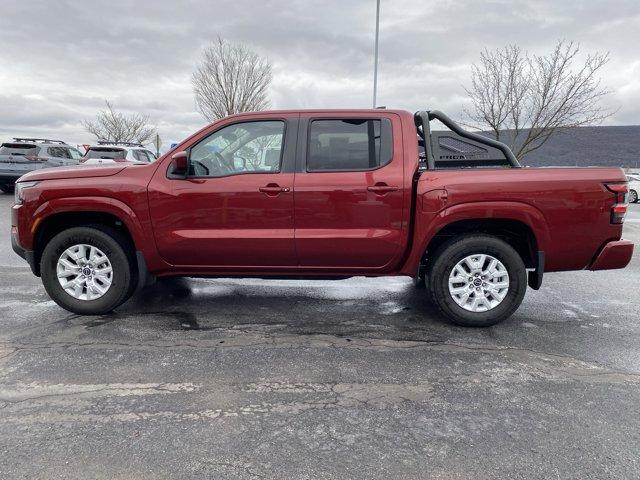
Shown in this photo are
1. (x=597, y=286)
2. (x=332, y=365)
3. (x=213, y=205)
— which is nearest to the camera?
(x=332, y=365)

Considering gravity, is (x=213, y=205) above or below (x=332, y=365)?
above

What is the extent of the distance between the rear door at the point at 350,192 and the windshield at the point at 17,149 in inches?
563

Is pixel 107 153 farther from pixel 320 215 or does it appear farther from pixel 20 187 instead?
pixel 320 215

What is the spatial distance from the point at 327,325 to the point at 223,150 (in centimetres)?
182

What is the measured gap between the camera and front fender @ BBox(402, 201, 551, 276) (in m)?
4.03

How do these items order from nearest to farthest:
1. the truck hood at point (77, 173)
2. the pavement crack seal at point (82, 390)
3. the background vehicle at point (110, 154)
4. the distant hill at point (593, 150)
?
the pavement crack seal at point (82, 390) < the truck hood at point (77, 173) < the background vehicle at point (110, 154) < the distant hill at point (593, 150)

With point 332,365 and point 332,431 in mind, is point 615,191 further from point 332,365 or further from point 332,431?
point 332,431

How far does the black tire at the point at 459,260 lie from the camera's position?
13.6ft

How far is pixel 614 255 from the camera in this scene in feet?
13.5

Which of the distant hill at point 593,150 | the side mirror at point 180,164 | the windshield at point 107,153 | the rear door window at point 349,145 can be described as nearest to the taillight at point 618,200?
the rear door window at point 349,145

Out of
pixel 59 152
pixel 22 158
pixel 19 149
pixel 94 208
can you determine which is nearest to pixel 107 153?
pixel 59 152

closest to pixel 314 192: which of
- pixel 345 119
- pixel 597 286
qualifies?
pixel 345 119

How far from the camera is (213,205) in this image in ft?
13.7

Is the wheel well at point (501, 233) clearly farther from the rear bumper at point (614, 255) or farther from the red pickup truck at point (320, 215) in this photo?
the rear bumper at point (614, 255)
